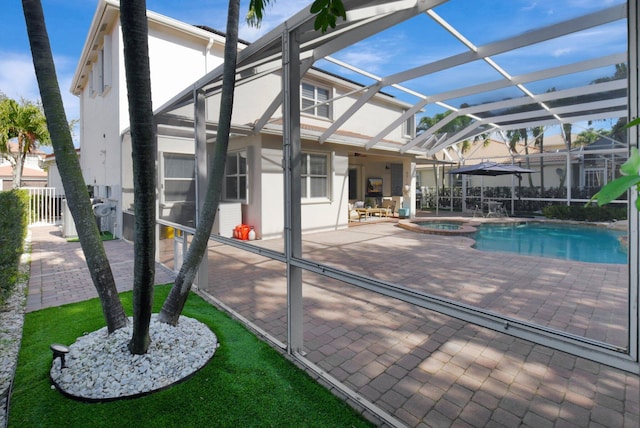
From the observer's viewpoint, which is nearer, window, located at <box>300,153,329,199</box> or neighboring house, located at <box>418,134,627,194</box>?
window, located at <box>300,153,329,199</box>

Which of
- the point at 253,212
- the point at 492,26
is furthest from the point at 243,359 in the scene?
the point at 253,212

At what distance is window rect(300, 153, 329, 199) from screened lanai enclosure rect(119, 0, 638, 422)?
52mm

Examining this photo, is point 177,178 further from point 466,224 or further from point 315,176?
point 466,224

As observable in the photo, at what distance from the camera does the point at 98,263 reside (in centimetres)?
329

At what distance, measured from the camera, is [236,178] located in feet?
37.3

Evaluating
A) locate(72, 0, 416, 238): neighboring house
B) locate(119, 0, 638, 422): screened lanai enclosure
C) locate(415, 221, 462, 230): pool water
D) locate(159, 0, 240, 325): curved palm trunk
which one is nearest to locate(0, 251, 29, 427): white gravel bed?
locate(159, 0, 240, 325): curved palm trunk

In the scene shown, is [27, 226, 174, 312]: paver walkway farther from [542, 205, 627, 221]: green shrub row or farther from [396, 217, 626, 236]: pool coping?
[542, 205, 627, 221]: green shrub row

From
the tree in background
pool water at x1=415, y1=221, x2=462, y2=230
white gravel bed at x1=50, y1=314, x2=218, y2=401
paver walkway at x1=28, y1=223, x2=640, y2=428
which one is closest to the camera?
paver walkway at x1=28, y1=223, x2=640, y2=428

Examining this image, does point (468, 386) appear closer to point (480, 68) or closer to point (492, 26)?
point (492, 26)

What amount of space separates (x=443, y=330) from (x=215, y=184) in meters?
3.12

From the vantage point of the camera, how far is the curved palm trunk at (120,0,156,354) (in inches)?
103

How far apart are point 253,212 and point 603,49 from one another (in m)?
9.08

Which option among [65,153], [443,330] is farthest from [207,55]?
[443,330]

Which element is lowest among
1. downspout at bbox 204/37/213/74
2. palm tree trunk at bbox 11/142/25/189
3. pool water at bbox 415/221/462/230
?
pool water at bbox 415/221/462/230
